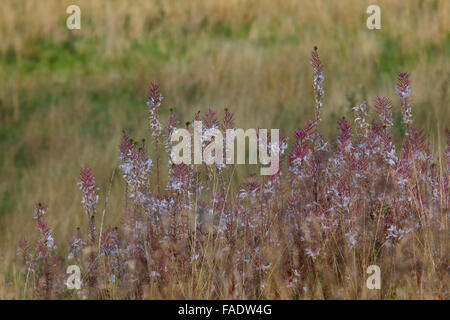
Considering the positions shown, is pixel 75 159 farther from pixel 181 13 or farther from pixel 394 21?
pixel 394 21

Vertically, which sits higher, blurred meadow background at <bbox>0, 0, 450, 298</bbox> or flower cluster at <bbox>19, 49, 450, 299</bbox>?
blurred meadow background at <bbox>0, 0, 450, 298</bbox>

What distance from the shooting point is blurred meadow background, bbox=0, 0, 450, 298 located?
298 inches

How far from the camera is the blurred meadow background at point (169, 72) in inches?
298

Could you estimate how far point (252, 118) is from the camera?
27.0 ft

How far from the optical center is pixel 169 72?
987 centimetres

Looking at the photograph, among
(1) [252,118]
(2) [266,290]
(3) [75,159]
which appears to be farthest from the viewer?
(1) [252,118]

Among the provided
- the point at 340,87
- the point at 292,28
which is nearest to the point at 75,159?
the point at 340,87

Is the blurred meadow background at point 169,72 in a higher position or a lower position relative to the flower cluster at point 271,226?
higher

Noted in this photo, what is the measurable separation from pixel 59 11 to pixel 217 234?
8936mm

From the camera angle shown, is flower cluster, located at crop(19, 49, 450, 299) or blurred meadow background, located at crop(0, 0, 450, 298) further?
blurred meadow background, located at crop(0, 0, 450, 298)

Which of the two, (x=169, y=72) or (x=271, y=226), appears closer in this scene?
(x=271, y=226)

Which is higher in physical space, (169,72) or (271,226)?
(169,72)

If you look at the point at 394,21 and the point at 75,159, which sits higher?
the point at 394,21

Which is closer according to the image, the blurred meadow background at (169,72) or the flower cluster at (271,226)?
the flower cluster at (271,226)
